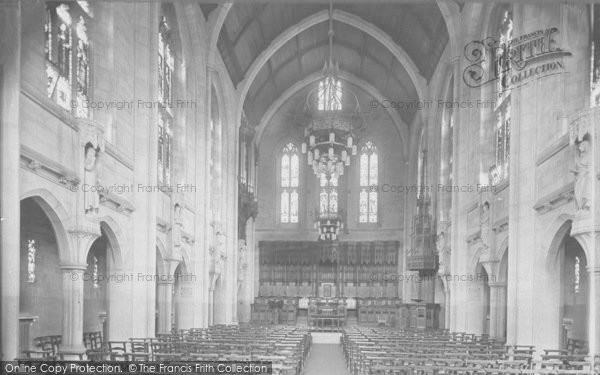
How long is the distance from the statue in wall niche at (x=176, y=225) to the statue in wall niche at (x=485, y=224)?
34.9 ft

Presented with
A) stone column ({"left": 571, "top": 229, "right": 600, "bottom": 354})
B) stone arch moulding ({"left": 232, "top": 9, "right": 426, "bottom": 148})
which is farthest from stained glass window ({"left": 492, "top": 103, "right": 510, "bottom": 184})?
stone arch moulding ({"left": 232, "top": 9, "right": 426, "bottom": 148})

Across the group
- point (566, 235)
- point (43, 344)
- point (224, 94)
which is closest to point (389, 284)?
point (224, 94)

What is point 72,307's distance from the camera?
15.1m

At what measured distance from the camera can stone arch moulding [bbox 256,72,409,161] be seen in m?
40.4

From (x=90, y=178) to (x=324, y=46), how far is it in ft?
87.4

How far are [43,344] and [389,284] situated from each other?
30.6 metres

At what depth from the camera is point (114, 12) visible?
675 inches

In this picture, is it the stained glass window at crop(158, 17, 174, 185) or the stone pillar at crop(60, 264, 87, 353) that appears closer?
the stone pillar at crop(60, 264, 87, 353)

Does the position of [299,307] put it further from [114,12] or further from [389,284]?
[114,12]

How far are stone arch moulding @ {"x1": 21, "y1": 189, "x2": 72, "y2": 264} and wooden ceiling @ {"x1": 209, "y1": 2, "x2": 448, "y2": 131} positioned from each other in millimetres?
13746

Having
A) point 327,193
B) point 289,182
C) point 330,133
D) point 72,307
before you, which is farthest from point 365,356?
point 289,182

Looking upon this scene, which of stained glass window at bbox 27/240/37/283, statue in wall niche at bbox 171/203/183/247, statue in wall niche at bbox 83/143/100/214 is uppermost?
statue in wall niche at bbox 83/143/100/214

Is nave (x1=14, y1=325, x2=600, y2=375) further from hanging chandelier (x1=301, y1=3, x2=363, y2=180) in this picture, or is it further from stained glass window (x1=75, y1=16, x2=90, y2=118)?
hanging chandelier (x1=301, y1=3, x2=363, y2=180)

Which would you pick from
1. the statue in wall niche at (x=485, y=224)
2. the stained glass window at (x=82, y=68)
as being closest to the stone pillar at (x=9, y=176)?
the stained glass window at (x=82, y=68)
